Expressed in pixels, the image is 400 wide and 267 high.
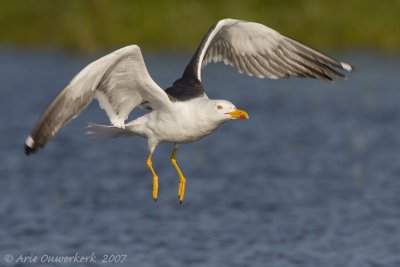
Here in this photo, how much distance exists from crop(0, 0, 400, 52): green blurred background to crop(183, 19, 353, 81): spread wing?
1857 cm

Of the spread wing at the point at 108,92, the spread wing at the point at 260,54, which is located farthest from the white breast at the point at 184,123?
the spread wing at the point at 260,54

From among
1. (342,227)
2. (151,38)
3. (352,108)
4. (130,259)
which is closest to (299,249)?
(342,227)

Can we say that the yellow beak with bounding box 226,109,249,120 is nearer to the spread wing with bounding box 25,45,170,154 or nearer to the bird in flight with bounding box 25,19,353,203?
the bird in flight with bounding box 25,19,353,203

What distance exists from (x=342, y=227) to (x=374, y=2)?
17.2 metres

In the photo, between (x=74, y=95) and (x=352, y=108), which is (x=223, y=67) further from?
(x=74, y=95)

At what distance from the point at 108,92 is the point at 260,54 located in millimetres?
2189

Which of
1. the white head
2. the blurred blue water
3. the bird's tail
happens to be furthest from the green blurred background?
the white head

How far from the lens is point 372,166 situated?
1983cm

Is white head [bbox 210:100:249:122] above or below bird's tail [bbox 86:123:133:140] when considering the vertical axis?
below

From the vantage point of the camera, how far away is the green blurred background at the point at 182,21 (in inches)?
1232

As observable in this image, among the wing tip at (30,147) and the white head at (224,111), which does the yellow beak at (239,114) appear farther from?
the wing tip at (30,147)

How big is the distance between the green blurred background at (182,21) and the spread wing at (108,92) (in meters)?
20.0

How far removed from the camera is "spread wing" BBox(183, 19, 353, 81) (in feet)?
38.4

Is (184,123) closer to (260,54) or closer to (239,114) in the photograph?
(239,114)
